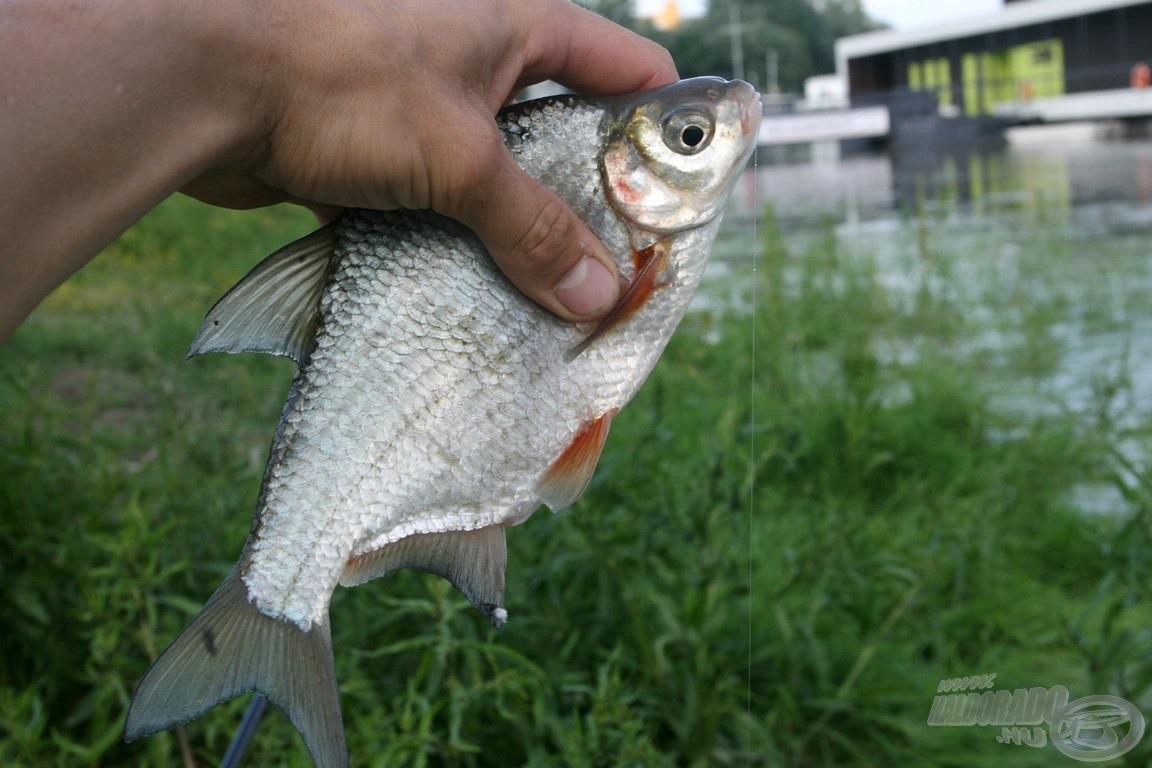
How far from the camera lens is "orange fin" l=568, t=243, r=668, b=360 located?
4.91 feet

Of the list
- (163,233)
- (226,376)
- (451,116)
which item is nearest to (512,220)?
(451,116)

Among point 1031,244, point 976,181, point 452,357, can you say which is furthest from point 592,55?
point 976,181

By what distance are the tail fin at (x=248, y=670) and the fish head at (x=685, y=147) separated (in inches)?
27.0

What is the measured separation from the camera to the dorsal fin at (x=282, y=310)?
59.9 inches

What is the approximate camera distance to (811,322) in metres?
6.81

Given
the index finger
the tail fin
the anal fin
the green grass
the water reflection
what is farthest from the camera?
the water reflection

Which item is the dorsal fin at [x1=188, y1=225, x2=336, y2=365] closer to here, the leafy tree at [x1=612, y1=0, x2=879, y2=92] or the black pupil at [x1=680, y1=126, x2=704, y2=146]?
the black pupil at [x1=680, y1=126, x2=704, y2=146]

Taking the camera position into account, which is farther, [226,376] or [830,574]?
[226,376]

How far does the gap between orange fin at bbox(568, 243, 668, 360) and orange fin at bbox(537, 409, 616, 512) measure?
0.33 ft

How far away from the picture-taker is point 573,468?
4.94 feet

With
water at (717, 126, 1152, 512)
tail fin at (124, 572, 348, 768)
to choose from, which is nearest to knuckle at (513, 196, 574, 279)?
water at (717, 126, 1152, 512)

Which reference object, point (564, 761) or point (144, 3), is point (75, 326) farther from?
point (144, 3)

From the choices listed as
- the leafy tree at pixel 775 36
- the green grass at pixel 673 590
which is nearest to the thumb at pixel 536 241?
the green grass at pixel 673 590

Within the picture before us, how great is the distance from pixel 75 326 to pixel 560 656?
5482 mm
